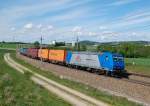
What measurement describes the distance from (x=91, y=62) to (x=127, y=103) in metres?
27.6

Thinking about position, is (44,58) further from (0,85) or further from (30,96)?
(30,96)

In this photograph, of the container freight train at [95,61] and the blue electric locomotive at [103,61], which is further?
the container freight train at [95,61]

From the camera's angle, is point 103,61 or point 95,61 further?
point 95,61

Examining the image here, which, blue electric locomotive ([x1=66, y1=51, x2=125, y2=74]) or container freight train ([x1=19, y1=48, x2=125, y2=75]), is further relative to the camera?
container freight train ([x1=19, y1=48, x2=125, y2=75])

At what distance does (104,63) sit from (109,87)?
14.0 m

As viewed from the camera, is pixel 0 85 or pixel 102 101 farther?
pixel 0 85

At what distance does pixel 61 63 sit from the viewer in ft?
→ 242

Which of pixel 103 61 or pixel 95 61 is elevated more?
pixel 103 61

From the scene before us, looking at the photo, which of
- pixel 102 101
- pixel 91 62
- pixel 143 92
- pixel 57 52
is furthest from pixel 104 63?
pixel 57 52

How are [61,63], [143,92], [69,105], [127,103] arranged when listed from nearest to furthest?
[69,105] < [127,103] < [143,92] < [61,63]

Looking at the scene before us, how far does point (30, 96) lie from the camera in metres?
25.2

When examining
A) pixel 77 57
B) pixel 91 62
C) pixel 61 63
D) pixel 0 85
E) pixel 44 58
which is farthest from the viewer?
pixel 44 58

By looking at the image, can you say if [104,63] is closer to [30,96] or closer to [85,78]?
[85,78]

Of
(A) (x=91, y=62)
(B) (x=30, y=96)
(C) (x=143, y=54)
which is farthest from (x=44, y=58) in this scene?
(B) (x=30, y=96)
